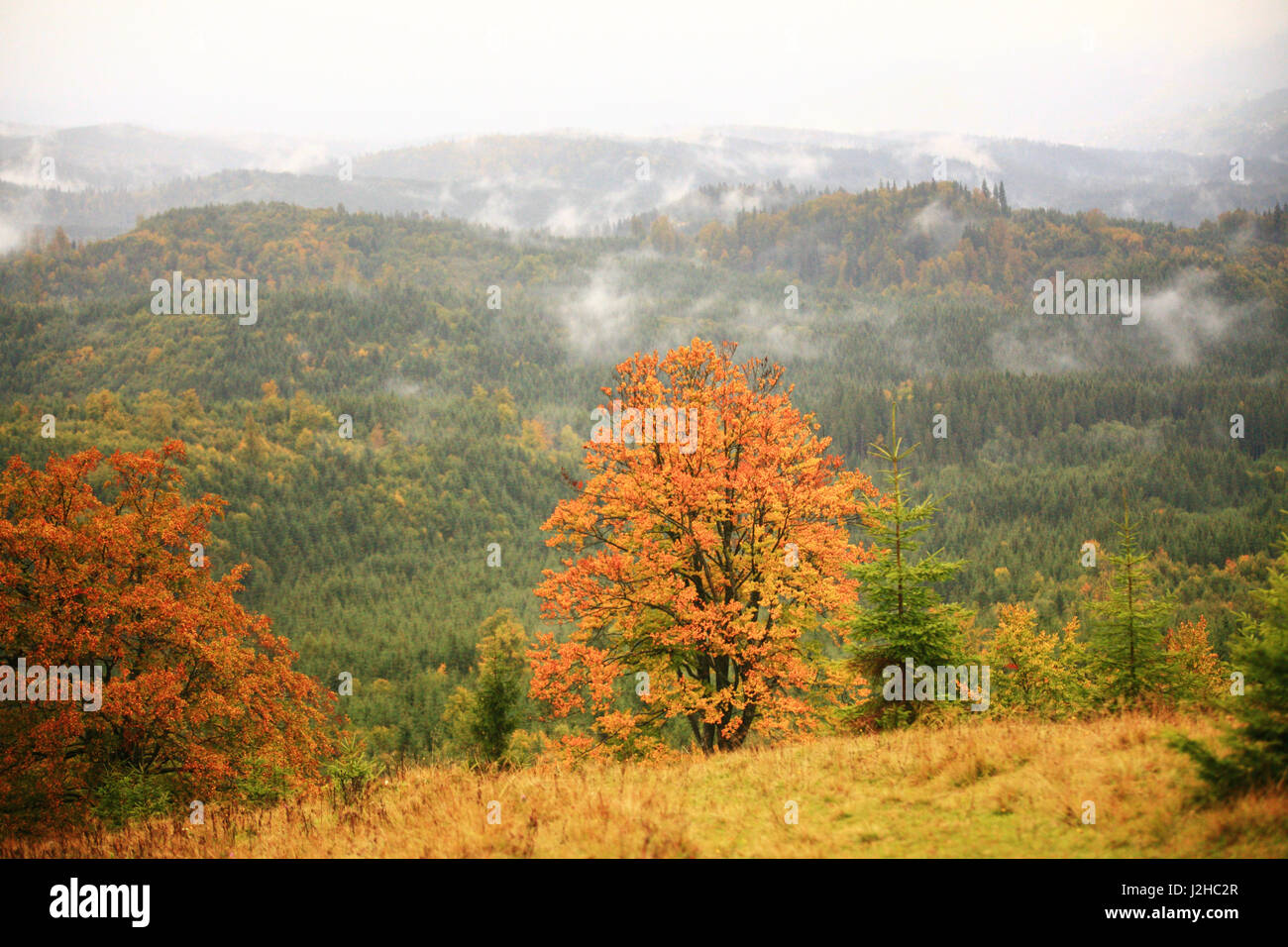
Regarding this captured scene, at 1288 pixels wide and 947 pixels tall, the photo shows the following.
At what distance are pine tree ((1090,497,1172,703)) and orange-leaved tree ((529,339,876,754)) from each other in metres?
7.95

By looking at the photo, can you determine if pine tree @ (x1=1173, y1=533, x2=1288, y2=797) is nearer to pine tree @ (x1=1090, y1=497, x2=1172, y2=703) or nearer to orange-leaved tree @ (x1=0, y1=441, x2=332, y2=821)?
pine tree @ (x1=1090, y1=497, x2=1172, y2=703)

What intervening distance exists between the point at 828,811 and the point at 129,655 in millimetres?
22262

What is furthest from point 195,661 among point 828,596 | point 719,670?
point 828,596

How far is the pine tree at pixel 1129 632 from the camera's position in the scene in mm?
20484

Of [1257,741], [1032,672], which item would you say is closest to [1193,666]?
[1032,672]

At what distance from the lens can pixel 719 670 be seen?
66.2 ft

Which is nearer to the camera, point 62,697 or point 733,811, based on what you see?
point 733,811

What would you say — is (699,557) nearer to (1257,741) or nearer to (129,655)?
(1257,741)

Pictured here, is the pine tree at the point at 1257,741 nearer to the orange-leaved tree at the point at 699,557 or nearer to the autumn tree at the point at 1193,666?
the autumn tree at the point at 1193,666

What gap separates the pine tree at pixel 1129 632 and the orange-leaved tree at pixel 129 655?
2329 cm

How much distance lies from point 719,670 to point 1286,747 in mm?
13137

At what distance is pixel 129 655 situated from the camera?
2298cm

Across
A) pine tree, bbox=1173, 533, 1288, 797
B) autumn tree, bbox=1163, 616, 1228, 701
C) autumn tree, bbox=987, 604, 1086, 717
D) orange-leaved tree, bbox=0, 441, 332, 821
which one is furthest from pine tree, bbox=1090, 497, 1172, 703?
orange-leaved tree, bbox=0, 441, 332, 821
